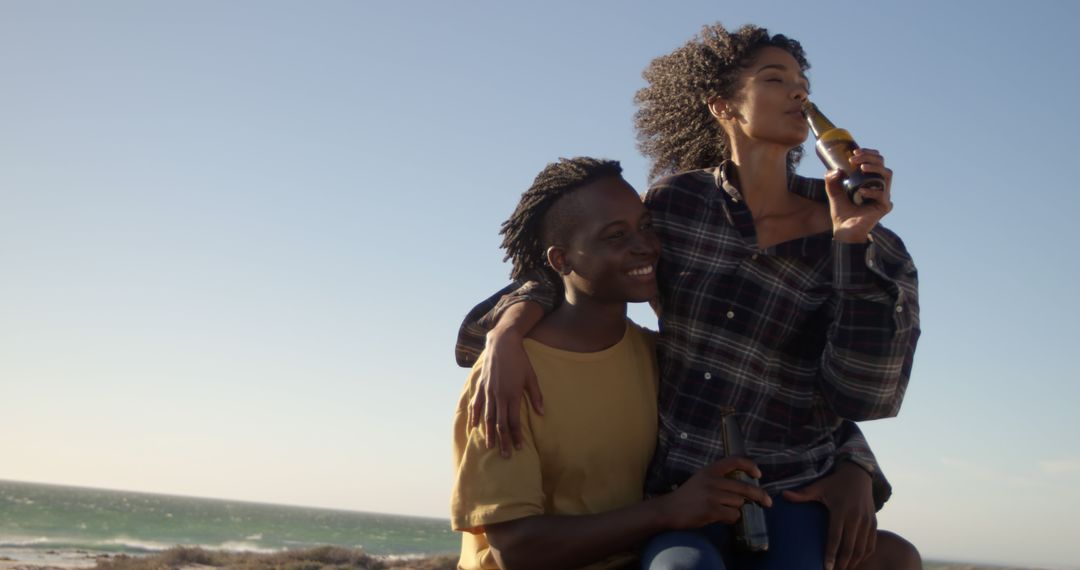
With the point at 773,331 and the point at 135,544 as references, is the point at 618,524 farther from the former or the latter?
the point at 135,544

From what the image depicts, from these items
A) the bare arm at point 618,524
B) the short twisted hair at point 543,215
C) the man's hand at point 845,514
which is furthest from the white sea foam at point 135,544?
the man's hand at point 845,514

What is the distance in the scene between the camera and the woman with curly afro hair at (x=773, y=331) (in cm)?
292

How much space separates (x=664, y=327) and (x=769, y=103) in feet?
2.78

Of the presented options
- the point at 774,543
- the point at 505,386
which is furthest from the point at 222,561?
the point at 774,543

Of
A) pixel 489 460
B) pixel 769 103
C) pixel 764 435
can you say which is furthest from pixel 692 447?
pixel 769 103

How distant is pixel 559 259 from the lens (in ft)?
10.7

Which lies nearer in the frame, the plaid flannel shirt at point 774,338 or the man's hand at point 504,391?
the man's hand at point 504,391

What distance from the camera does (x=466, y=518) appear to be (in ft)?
9.25

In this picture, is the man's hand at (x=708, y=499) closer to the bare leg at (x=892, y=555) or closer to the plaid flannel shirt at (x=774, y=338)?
the plaid flannel shirt at (x=774, y=338)

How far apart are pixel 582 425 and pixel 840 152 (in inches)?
43.4

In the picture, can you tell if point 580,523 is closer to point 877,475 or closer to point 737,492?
point 737,492

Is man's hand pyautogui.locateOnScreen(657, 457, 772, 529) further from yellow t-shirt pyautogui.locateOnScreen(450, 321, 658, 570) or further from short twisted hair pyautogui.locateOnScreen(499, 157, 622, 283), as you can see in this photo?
short twisted hair pyautogui.locateOnScreen(499, 157, 622, 283)

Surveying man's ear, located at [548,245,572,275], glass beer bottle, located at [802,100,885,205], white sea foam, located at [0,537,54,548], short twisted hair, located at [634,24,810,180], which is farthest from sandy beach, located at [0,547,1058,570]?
glass beer bottle, located at [802,100,885,205]

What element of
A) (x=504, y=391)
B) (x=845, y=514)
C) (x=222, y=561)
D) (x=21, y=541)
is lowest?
(x=21, y=541)
